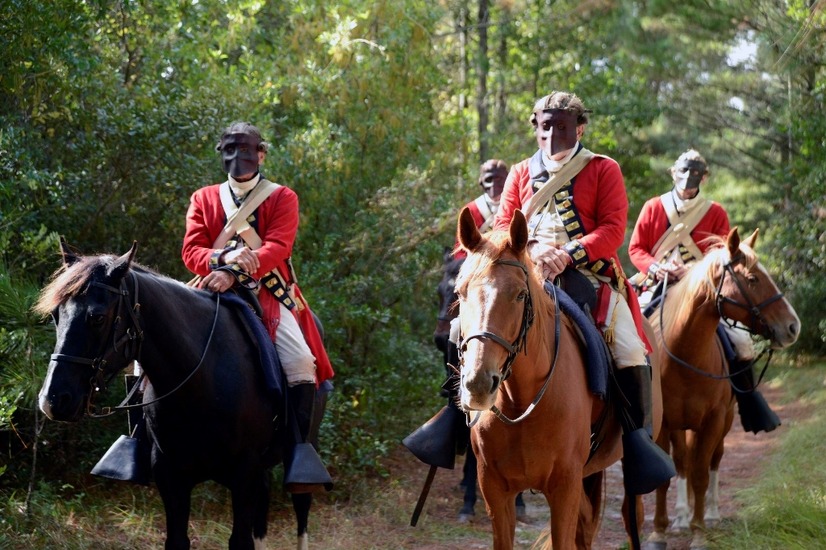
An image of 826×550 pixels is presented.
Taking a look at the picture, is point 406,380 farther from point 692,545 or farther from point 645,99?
point 645,99

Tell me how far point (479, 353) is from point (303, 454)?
2.25 m

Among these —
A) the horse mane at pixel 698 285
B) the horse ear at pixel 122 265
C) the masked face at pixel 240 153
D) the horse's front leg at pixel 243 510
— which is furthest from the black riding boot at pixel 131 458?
the horse mane at pixel 698 285

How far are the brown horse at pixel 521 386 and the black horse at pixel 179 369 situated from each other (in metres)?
1.47

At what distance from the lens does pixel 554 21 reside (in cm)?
2136

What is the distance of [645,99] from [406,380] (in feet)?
37.8

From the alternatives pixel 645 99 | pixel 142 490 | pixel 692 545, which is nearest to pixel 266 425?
pixel 142 490

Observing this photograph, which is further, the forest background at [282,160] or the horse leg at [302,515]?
the forest background at [282,160]

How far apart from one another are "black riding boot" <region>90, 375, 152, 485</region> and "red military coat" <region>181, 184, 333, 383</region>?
90 centimetres


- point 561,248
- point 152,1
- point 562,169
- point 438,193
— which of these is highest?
point 152,1

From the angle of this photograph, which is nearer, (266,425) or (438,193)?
(266,425)

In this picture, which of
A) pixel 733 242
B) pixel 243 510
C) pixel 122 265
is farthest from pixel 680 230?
pixel 122 265

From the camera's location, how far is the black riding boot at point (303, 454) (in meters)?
5.88

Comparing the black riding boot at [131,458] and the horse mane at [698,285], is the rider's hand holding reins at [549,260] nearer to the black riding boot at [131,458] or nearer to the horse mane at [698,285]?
the black riding boot at [131,458]

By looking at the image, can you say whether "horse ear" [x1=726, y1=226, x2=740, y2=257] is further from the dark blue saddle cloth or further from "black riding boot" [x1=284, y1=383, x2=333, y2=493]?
"black riding boot" [x1=284, y1=383, x2=333, y2=493]
